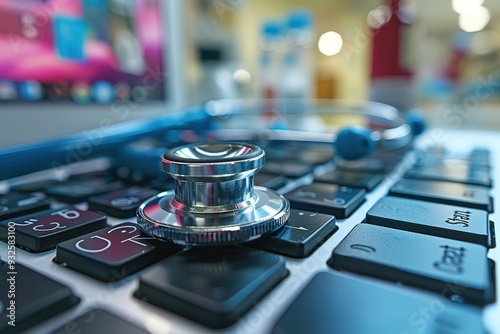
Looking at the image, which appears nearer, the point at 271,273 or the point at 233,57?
the point at 271,273

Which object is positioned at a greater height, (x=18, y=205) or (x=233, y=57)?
(x=233, y=57)

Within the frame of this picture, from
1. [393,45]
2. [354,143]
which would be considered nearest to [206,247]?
[354,143]

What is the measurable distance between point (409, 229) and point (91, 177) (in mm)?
296

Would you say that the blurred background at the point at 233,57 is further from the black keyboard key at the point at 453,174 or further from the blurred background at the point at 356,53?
the black keyboard key at the point at 453,174

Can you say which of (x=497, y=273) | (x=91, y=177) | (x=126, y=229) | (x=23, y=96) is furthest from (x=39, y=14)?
(x=497, y=273)

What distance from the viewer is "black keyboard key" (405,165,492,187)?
341mm

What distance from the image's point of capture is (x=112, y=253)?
19cm

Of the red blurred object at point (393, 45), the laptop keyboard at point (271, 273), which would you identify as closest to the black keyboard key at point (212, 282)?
the laptop keyboard at point (271, 273)

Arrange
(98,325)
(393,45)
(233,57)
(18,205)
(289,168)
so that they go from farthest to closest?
(233,57) → (393,45) → (289,168) → (18,205) → (98,325)

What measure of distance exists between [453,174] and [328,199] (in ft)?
0.53

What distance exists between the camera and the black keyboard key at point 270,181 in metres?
0.33

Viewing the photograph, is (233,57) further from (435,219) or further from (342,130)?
(435,219)

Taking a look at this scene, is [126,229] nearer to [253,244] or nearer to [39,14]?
[253,244]

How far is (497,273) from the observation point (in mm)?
180
